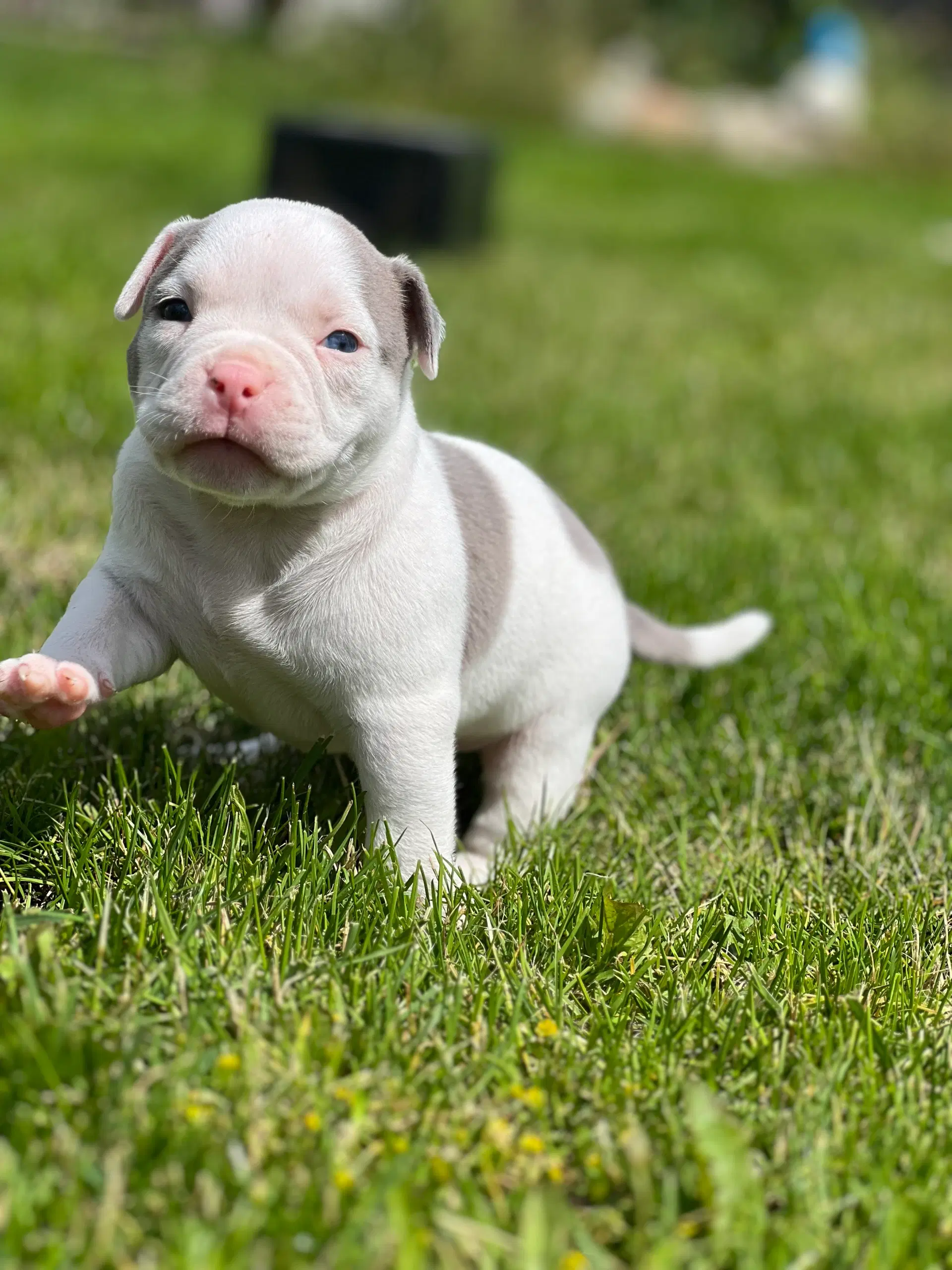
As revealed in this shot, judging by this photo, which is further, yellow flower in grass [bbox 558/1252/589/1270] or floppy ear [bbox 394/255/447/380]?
floppy ear [bbox 394/255/447/380]

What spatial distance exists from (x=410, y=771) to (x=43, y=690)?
0.59m

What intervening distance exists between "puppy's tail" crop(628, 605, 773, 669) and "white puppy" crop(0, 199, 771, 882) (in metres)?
0.51

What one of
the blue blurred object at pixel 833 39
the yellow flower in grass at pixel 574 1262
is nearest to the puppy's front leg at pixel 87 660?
the yellow flower in grass at pixel 574 1262

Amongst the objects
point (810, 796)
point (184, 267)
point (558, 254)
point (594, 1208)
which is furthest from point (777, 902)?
point (558, 254)

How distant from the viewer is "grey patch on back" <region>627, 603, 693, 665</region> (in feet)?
9.73

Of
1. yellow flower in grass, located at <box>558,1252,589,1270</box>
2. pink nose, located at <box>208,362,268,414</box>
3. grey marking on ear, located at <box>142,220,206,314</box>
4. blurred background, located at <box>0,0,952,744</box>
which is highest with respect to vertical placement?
grey marking on ear, located at <box>142,220,206,314</box>

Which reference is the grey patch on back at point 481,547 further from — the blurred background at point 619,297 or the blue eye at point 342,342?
the blurred background at point 619,297

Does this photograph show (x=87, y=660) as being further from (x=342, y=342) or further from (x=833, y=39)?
(x=833, y=39)

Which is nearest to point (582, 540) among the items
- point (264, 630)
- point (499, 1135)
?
point (264, 630)

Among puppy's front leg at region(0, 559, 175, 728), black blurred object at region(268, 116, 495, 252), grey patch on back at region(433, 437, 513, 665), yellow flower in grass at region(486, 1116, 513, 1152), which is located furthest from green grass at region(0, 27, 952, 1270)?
black blurred object at region(268, 116, 495, 252)

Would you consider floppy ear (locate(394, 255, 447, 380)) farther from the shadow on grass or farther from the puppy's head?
the shadow on grass

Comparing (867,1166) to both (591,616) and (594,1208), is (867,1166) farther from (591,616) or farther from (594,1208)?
(591,616)

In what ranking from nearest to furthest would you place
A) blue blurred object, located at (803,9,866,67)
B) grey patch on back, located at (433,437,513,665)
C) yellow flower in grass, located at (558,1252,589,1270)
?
yellow flower in grass, located at (558,1252,589,1270) < grey patch on back, located at (433,437,513,665) < blue blurred object, located at (803,9,866,67)

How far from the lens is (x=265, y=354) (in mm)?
1866
